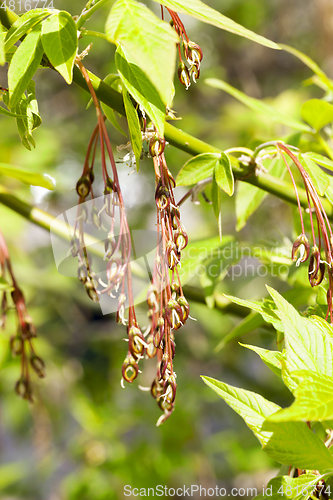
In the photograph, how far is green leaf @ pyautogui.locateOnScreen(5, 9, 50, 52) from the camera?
21 centimetres

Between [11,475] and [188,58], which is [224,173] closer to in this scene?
[188,58]

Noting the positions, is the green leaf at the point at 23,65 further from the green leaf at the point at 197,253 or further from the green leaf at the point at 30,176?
the green leaf at the point at 197,253

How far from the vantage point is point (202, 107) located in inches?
62.3

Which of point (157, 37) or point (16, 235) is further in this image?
point (16, 235)

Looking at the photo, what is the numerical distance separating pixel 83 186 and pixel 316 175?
15 centimetres

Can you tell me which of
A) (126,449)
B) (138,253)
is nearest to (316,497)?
(138,253)

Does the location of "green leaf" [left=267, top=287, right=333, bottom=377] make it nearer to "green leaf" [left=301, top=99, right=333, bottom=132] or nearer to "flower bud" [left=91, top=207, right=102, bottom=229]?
"flower bud" [left=91, top=207, right=102, bottom=229]

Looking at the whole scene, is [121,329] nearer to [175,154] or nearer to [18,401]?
[18,401]

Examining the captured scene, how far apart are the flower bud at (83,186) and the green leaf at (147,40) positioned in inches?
3.5

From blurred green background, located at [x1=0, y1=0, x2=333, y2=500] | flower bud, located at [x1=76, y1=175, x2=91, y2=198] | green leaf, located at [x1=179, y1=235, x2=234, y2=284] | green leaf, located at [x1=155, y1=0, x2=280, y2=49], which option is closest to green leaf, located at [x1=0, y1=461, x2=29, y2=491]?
blurred green background, located at [x1=0, y1=0, x2=333, y2=500]

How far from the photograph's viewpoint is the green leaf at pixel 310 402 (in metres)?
0.16

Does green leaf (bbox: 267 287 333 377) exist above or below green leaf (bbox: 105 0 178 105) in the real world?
below

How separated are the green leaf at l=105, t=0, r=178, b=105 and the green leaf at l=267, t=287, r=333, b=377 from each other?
11 centimetres

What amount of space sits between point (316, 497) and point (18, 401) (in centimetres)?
102
